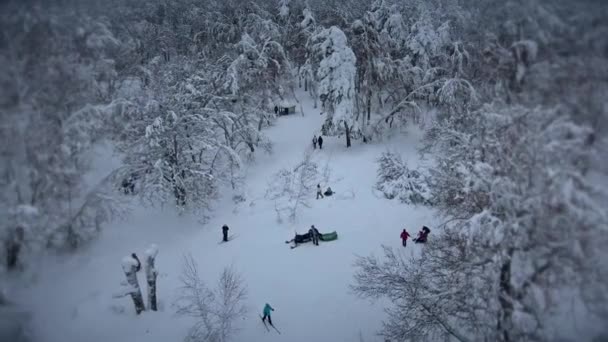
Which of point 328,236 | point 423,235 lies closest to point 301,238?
point 328,236

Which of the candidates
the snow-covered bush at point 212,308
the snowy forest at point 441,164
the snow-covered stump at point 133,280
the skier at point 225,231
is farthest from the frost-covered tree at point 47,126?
the skier at point 225,231

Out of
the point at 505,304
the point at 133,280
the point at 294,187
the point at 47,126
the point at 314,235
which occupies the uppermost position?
the point at 47,126

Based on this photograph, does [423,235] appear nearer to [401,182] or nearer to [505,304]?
[401,182]

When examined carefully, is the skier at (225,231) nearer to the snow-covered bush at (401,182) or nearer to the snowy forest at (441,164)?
the snowy forest at (441,164)

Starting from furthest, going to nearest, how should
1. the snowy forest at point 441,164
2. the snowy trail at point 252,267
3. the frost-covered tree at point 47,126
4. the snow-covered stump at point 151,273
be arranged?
the snow-covered stump at point 151,273 < the snowy trail at point 252,267 < the frost-covered tree at point 47,126 < the snowy forest at point 441,164

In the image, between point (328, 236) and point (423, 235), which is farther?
point (328, 236)

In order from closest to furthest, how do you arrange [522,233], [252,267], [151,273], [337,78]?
[522,233]
[151,273]
[252,267]
[337,78]

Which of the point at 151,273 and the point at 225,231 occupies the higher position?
the point at 151,273
